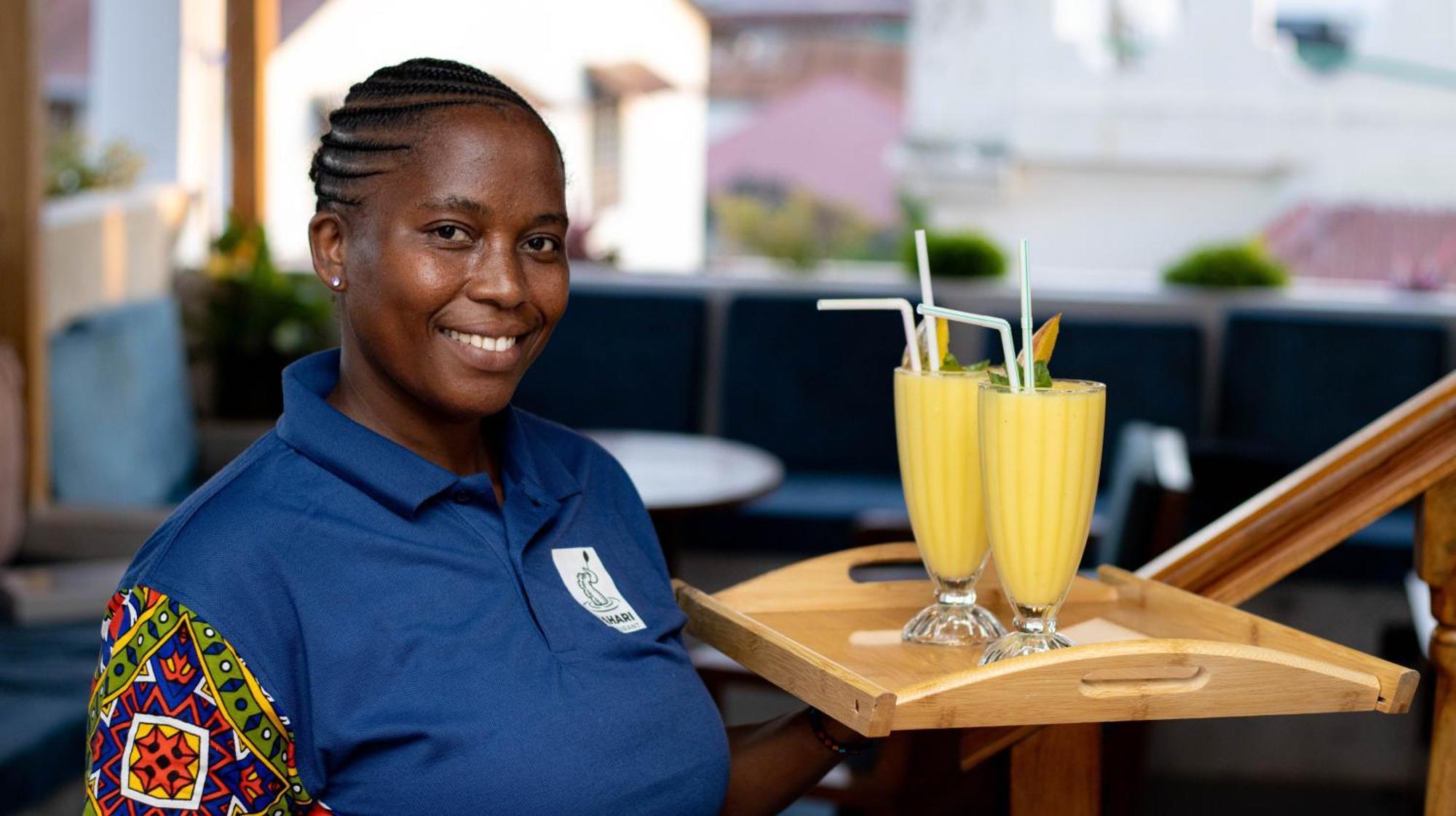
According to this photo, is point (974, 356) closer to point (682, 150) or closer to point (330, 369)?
point (330, 369)

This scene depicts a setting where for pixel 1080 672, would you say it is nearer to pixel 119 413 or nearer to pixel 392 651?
pixel 392 651

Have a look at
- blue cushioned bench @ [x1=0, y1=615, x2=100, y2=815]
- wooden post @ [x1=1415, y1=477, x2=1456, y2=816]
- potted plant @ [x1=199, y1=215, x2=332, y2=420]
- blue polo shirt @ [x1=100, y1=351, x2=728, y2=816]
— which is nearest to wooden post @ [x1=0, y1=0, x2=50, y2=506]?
blue cushioned bench @ [x1=0, y1=615, x2=100, y2=815]

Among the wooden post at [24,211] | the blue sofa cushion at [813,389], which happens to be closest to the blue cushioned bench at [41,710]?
the wooden post at [24,211]

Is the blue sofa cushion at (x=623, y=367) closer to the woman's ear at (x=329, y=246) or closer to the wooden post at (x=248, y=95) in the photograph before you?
the wooden post at (x=248, y=95)

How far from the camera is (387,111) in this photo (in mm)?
1253

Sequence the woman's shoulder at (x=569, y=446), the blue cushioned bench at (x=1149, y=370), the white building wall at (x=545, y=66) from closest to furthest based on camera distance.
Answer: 1. the woman's shoulder at (x=569, y=446)
2. the blue cushioned bench at (x=1149, y=370)
3. the white building wall at (x=545, y=66)

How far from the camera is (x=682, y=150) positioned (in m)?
10.0

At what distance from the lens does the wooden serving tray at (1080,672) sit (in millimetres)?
1070

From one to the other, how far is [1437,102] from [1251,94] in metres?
1.26

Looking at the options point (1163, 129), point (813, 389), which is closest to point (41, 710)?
point (813, 389)

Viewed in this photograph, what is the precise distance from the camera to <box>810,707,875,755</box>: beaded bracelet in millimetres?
1399

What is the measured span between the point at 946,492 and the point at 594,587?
301 mm

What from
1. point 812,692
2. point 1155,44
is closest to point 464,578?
point 812,692

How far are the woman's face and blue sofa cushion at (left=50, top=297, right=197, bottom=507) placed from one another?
2.70m
